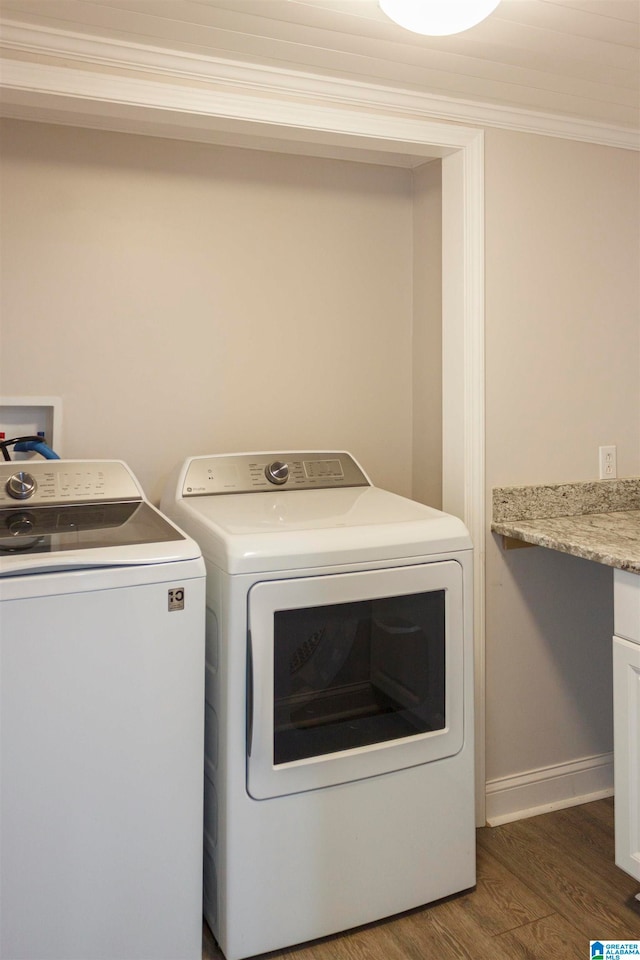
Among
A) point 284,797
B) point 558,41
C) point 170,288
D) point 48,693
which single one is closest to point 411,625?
point 284,797

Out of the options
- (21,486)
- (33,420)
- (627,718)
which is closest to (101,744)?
(21,486)

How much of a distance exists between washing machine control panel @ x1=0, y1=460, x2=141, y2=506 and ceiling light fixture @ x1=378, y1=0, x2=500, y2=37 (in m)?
1.28

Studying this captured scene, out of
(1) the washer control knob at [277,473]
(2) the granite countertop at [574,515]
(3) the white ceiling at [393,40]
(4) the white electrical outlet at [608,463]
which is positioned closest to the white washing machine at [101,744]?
(1) the washer control knob at [277,473]

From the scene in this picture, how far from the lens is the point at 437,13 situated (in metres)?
1.48

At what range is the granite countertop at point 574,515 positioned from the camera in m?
2.01

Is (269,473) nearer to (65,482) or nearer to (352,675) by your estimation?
(65,482)

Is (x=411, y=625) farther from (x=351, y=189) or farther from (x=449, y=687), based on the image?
(x=351, y=189)

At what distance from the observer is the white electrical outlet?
97.0 inches

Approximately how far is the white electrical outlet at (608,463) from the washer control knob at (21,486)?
1.71m

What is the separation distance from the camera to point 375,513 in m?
1.99

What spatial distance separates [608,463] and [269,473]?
1.10 meters

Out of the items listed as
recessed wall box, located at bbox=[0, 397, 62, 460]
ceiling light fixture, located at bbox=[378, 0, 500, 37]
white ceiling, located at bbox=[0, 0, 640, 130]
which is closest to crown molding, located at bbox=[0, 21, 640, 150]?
white ceiling, located at bbox=[0, 0, 640, 130]

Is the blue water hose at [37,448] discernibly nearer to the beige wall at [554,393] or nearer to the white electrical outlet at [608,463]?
the beige wall at [554,393]

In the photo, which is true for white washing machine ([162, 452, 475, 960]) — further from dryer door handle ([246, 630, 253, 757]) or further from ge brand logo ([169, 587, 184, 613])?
ge brand logo ([169, 587, 184, 613])
